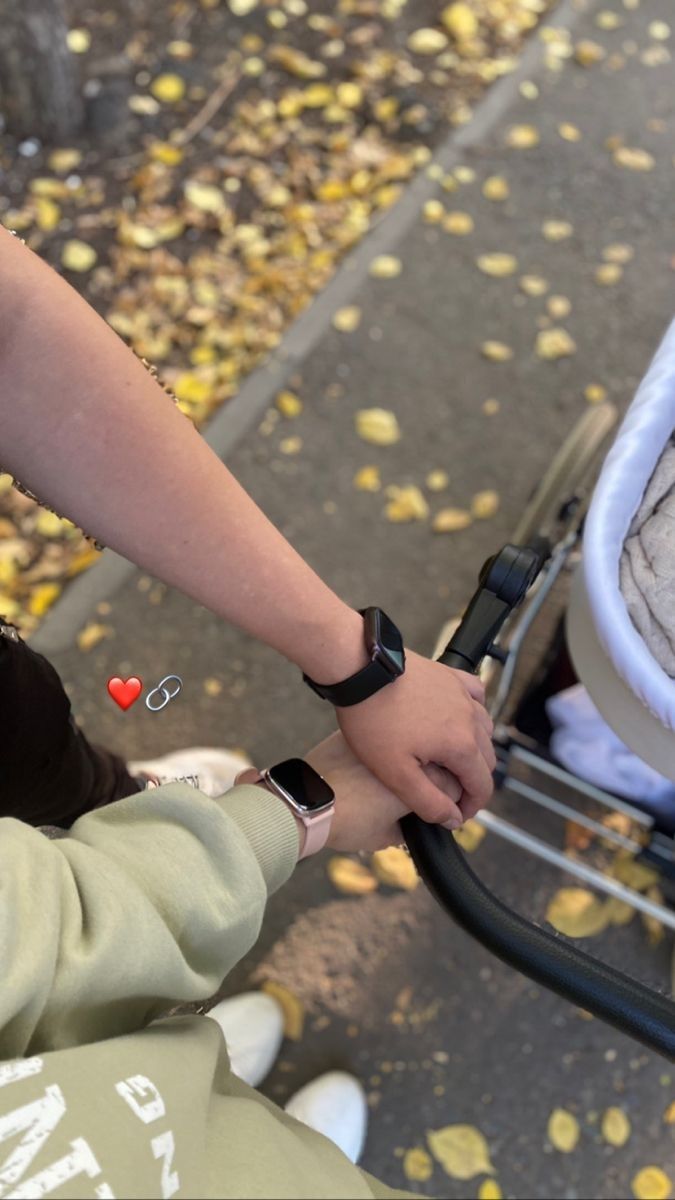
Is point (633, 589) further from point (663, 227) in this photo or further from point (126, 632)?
point (663, 227)

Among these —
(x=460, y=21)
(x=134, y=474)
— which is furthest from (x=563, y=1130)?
(x=460, y=21)

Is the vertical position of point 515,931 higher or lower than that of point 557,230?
higher

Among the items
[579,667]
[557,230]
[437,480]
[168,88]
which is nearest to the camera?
[579,667]

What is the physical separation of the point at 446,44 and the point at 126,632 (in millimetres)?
2061

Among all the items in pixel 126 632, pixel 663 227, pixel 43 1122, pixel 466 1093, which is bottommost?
pixel 466 1093

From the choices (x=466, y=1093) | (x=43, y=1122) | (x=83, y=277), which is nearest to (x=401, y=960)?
(x=466, y=1093)

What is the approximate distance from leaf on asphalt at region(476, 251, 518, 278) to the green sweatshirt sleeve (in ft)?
6.33

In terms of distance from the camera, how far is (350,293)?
2.38 meters

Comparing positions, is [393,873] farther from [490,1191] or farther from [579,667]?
[579,667]

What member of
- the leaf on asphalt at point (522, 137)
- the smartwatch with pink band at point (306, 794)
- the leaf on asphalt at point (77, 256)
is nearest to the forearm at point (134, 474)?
the smartwatch with pink band at point (306, 794)

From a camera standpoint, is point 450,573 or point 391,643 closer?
point 391,643

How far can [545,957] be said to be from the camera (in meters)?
0.78

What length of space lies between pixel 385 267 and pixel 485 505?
74cm

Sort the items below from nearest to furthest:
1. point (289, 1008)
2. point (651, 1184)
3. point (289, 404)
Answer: point (651, 1184) < point (289, 1008) < point (289, 404)
